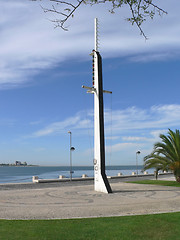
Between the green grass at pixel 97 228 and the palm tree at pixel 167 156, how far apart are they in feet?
42.3

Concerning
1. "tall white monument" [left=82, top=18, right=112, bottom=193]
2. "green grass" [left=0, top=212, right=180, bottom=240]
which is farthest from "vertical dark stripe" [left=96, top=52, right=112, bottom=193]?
"green grass" [left=0, top=212, right=180, bottom=240]

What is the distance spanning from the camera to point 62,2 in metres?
5.93

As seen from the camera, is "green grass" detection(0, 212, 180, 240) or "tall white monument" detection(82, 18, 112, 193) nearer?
"green grass" detection(0, 212, 180, 240)

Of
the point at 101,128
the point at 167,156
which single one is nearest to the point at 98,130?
the point at 101,128

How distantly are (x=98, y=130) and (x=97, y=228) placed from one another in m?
11.0

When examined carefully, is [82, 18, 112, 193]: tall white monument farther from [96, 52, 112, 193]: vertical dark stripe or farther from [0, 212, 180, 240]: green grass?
[0, 212, 180, 240]: green grass

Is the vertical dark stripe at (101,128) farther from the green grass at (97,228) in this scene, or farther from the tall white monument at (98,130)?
the green grass at (97,228)

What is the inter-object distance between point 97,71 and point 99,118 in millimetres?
3609

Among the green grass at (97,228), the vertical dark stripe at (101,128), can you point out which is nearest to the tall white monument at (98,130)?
the vertical dark stripe at (101,128)

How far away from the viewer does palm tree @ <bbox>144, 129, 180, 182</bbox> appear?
74.6ft

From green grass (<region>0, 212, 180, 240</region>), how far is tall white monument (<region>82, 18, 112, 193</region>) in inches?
342

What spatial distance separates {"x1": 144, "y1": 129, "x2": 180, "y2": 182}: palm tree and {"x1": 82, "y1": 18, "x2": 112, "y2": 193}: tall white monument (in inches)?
215

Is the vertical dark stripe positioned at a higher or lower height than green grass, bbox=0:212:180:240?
higher

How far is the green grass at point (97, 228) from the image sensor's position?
7.77 metres
